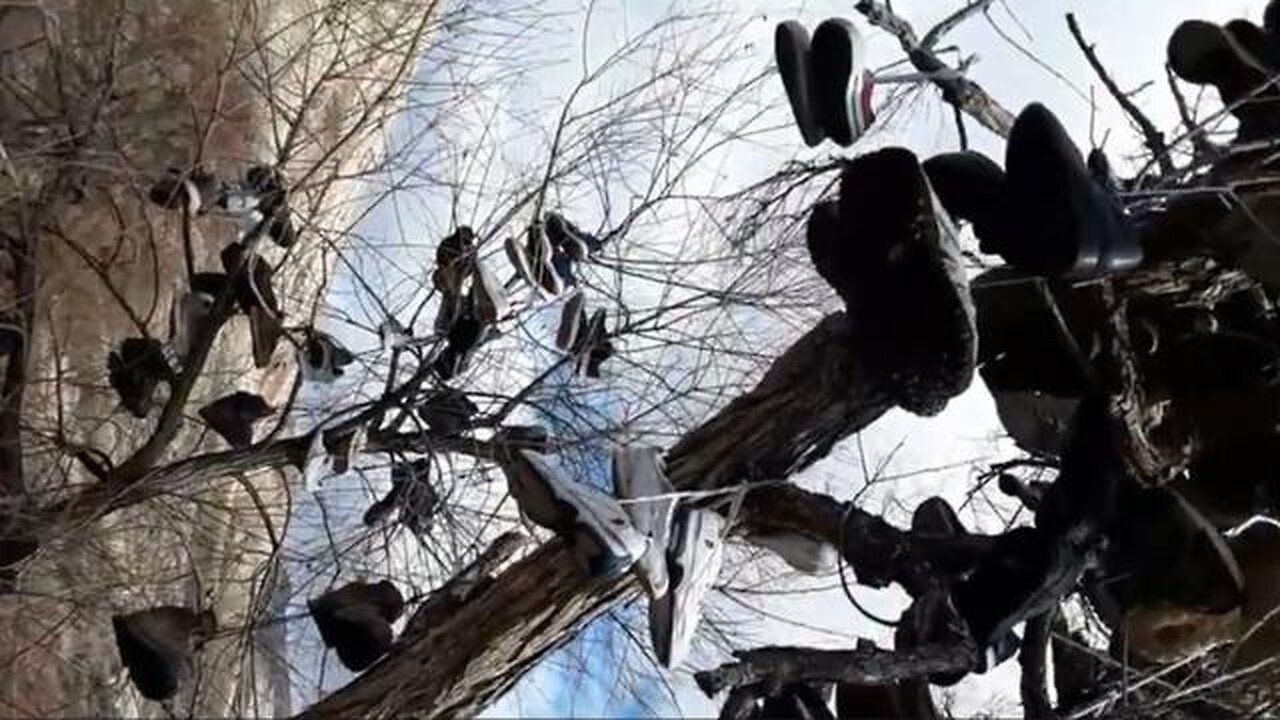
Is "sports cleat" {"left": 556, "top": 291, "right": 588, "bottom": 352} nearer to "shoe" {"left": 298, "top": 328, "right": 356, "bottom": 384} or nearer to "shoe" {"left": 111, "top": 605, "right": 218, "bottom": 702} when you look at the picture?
"shoe" {"left": 298, "top": 328, "right": 356, "bottom": 384}

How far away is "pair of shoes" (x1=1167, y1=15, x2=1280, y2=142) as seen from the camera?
7.53 feet

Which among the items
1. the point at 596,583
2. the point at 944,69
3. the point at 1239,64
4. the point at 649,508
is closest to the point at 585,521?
the point at 649,508

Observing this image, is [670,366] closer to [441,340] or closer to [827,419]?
[441,340]

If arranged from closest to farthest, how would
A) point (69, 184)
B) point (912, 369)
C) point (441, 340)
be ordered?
point (912, 369), point (441, 340), point (69, 184)

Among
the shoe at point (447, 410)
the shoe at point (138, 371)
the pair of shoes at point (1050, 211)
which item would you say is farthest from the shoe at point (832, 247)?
the shoe at point (138, 371)

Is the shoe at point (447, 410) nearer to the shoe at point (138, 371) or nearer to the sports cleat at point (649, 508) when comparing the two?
the shoe at point (138, 371)

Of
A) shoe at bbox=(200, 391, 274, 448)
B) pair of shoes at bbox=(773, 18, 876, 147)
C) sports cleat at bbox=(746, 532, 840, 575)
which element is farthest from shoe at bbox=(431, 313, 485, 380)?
pair of shoes at bbox=(773, 18, 876, 147)

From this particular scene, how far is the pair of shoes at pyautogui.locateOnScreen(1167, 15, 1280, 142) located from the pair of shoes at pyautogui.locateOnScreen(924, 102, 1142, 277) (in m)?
0.35

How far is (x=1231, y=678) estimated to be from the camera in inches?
88.9

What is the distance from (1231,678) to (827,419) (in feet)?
2.15

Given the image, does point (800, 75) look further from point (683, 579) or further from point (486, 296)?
point (486, 296)

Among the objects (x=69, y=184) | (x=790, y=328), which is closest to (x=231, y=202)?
(x=69, y=184)

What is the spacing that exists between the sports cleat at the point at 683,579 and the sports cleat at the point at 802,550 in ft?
0.47

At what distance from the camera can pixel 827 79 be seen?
2.32 m
